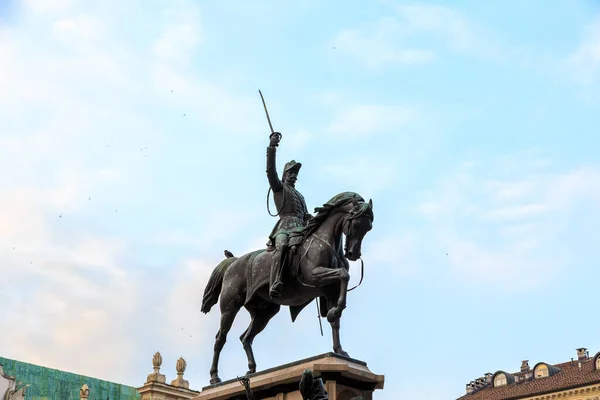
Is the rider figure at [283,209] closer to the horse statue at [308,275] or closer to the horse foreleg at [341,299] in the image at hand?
the horse statue at [308,275]

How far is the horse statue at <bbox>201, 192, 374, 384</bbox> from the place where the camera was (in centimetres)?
1550

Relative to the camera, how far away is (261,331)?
17.2 metres

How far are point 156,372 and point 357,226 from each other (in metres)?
46.2

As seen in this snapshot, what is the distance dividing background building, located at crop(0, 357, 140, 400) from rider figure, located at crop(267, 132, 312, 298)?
39.9 meters

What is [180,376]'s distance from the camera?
A: 200 ft

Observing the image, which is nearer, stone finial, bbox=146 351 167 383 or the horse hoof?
the horse hoof

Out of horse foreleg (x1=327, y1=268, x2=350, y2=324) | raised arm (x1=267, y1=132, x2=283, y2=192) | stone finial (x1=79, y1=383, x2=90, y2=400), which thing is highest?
stone finial (x1=79, y1=383, x2=90, y2=400)

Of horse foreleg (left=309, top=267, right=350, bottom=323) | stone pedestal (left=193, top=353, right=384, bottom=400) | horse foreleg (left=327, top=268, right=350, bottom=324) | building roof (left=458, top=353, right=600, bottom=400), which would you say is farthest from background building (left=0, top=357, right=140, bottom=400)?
horse foreleg (left=327, top=268, right=350, bottom=324)

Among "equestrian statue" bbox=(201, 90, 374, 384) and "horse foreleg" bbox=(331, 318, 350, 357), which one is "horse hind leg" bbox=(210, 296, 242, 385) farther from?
"horse foreleg" bbox=(331, 318, 350, 357)

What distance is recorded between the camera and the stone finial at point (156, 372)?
193 feet

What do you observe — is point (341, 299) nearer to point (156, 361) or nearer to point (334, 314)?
point (334, 314)

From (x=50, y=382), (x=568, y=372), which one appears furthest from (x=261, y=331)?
(x=568, y=372)

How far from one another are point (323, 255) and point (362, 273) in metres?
0.81

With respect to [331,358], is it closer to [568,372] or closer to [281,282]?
[281,282]
